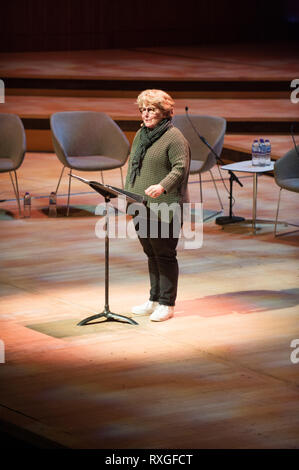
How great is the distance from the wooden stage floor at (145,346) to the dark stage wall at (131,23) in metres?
6.61

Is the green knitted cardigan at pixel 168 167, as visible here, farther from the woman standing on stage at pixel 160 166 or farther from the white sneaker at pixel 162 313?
the white sneaker at pixel 162 313

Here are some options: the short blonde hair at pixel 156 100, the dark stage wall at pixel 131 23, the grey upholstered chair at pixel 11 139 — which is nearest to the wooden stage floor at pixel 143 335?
the grey upholstered chair at pixel 11 139

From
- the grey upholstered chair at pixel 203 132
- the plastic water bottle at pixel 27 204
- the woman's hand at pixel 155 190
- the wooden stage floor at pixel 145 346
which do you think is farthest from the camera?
the grey upholstered chair at pixel 203 132

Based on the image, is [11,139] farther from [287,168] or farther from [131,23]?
[131,23]

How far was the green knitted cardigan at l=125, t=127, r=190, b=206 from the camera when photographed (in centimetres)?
458

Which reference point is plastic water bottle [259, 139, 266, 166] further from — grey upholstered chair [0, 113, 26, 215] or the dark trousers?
the dark trousers

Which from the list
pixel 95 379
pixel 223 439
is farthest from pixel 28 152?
pixel 223 439

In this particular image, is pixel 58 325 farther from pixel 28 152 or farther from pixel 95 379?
→ pixel 28 152

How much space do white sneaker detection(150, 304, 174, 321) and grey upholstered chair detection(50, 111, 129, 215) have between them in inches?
109

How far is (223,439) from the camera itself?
138 inches

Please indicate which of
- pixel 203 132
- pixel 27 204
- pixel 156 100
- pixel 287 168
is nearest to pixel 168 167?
pixel 156 100

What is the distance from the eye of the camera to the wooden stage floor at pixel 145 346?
363 cm

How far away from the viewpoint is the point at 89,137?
25.3 ft
